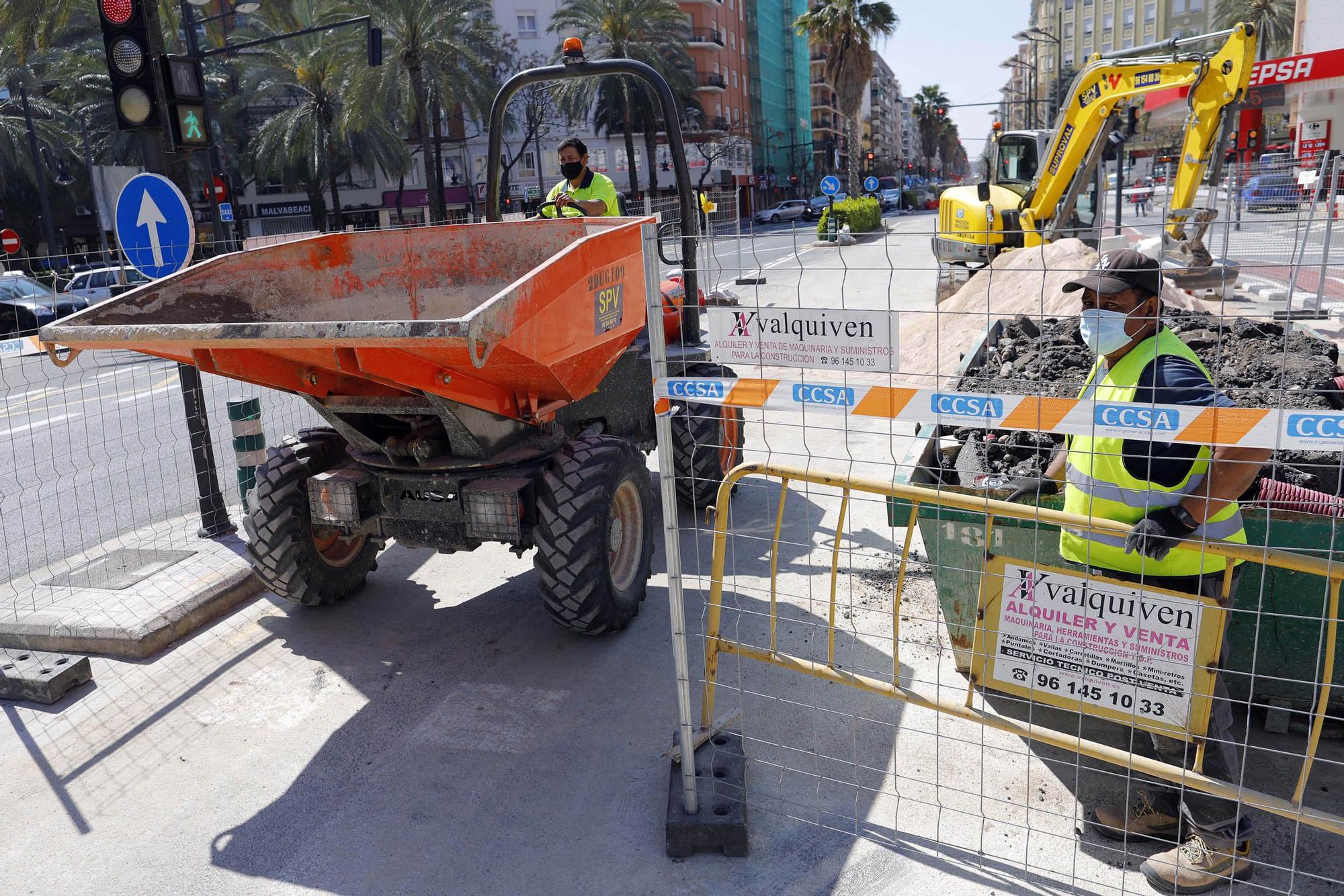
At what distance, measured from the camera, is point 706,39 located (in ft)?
214

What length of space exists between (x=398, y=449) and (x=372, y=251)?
133cm

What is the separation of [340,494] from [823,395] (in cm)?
269

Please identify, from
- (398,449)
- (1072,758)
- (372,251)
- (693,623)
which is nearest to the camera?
(1072,758)

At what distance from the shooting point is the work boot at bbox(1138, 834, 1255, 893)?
2951mm

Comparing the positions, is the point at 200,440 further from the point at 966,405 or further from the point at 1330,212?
the point at 1330,212

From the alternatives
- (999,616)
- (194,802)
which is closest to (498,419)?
(194,802)

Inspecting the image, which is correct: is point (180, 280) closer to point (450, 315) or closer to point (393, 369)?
point (450, 315)

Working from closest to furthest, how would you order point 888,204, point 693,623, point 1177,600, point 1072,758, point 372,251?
point 1177,600 → point 1072,758 → point 693,623 → point 372,251 → point 888,204

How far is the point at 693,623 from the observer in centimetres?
498

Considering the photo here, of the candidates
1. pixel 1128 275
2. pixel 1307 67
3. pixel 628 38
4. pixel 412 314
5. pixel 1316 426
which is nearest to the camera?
pixel 1316 426

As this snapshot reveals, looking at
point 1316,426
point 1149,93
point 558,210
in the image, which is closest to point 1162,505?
point 1316,426

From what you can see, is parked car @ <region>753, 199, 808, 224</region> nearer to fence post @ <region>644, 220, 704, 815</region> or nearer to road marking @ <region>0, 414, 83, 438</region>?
road marking @ <region>0, 414, 83, 438</region>

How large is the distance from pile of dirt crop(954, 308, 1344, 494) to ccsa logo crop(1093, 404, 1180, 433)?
120 cm

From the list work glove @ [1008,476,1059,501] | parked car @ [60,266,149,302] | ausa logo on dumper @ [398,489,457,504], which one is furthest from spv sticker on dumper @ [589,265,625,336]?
parked car @ [60,266,149,302]
